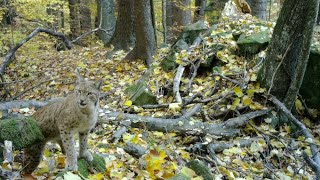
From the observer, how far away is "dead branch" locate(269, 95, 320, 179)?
488 centimetres

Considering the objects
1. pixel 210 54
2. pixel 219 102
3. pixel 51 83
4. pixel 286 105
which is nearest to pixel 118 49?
pixel 51 83

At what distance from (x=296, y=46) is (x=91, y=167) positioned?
4.01 m

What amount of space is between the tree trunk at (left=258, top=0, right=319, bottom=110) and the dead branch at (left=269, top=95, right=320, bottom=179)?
19 cm

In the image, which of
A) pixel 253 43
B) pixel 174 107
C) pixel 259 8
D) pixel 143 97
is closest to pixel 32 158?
pixel 174 107

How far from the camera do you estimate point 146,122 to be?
20.9 feet

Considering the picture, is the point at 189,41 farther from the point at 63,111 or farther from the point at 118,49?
the point at 63,111

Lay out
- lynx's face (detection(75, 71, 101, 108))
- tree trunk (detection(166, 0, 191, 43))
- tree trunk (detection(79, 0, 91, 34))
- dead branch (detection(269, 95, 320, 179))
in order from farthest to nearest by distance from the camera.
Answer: tree trunk (detection(79, 0, 91, 34)), tree trunk (detection(166, 0, 191, 43)), dead branch (detection(269, 95, 320, 179)), lynx's face (detection(75, 71, 101, 108))

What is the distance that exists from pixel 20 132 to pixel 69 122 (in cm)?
49

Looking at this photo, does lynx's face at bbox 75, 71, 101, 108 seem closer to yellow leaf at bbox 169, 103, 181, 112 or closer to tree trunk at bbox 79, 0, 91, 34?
yellow leaf at bbox 169, 103, 181, 112

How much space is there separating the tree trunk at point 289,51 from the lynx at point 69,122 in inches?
140

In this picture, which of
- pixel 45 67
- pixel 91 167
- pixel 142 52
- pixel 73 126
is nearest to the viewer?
pixel 73 126

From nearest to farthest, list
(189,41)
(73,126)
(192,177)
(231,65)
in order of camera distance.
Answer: (192,177), (73,126), (231,65), (189,41)

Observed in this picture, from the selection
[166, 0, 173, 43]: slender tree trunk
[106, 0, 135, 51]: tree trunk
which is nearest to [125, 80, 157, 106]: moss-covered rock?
[106, 0, 135, 51]: tree trunk

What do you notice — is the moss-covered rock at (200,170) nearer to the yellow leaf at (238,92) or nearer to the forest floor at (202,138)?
the forest floor at (202,138)
